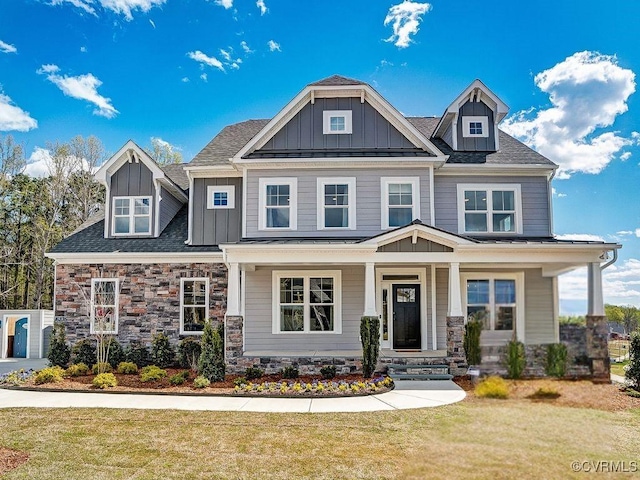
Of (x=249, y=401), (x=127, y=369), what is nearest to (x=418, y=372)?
(x=249, y=401)

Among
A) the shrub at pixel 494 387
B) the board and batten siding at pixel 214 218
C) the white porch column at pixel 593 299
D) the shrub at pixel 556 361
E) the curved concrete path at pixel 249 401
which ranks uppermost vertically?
the board and batten siding at pixel 214 218

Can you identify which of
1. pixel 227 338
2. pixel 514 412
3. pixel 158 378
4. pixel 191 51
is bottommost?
pixel 158 378

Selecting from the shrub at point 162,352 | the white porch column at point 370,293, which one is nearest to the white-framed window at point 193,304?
the shrub at point 162,352

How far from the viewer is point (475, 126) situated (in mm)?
15367

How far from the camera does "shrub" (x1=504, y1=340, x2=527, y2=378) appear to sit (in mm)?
2037

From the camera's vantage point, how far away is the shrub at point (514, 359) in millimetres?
2037

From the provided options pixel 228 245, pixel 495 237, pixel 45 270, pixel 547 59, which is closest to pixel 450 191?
pixel 495 237

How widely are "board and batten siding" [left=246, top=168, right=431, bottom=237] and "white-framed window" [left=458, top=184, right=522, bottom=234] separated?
4.63ft

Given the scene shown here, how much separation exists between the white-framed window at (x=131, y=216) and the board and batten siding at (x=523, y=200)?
9512 millimetres

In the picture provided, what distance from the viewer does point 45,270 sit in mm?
27031

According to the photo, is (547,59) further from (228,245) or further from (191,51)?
(191,51)

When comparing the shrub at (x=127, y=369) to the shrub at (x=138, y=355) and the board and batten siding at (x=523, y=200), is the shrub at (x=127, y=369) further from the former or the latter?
the board and batten siding at (x=523, y=200)

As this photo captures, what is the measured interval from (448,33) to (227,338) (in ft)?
30.9

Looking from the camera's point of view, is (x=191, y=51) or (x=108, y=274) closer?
(x=191, y=51)
